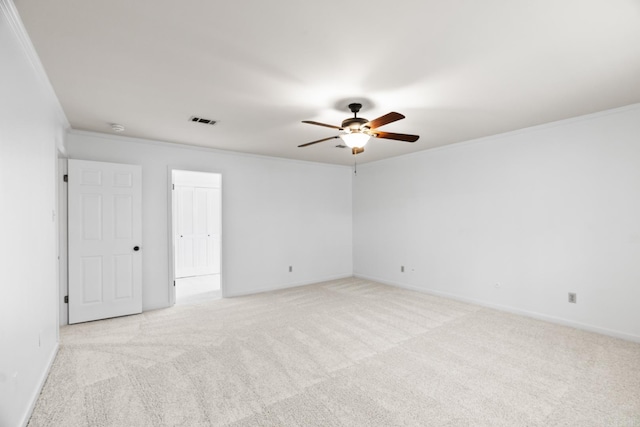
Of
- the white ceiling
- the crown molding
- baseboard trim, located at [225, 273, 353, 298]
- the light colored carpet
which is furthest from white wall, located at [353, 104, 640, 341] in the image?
the crown molding

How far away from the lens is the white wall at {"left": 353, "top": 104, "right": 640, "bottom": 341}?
3379 mm

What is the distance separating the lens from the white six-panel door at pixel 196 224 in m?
6.97

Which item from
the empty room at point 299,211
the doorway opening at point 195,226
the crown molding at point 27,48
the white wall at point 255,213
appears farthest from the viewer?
the doorway opening at point 195,226

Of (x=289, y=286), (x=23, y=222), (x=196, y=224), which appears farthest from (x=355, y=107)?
(x=196, y=224)

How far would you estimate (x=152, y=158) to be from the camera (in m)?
4.54

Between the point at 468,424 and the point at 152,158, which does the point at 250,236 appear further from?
the point at 468,424

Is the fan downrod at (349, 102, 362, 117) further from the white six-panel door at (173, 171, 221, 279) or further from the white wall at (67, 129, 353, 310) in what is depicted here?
the white six-panel door at (173, 171, 221, 279)

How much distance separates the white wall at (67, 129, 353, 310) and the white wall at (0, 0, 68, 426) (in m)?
1.72

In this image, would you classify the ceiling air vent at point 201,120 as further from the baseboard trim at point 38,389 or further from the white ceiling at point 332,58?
the baseboard trim at point 38,389

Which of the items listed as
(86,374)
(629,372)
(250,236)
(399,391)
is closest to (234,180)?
(250,236)

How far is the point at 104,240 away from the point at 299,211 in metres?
3.21

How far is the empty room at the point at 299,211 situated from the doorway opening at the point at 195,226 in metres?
1.15

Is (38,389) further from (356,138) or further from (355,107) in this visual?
(355,107)

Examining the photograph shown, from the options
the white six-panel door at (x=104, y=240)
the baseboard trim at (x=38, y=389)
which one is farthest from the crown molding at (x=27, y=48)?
the baseboard trim at (x=38, y=389)
